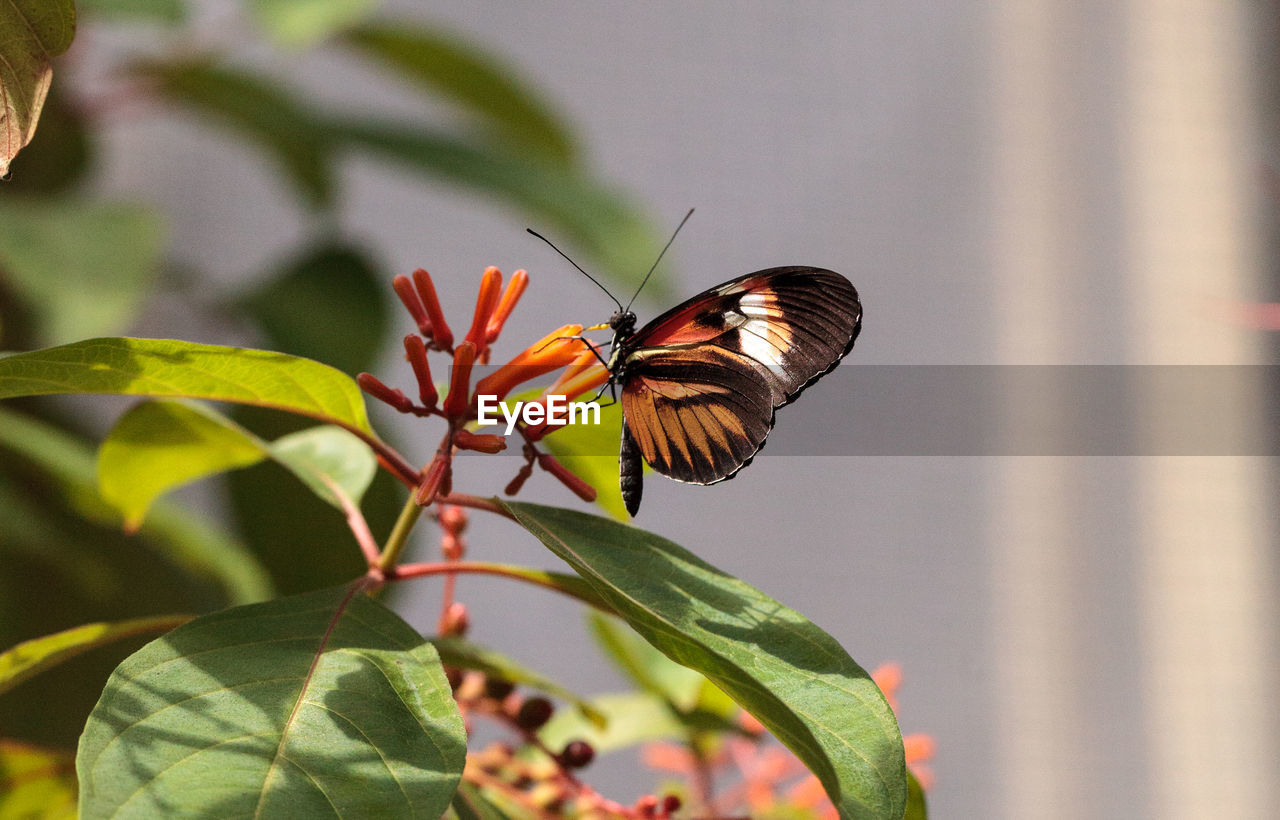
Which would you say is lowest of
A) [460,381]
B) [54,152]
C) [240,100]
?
[460,381]

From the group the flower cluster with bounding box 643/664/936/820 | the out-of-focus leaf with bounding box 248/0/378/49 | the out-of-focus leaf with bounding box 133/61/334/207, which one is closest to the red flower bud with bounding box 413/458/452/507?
the flower cluster with bounding box 643/664/936/820

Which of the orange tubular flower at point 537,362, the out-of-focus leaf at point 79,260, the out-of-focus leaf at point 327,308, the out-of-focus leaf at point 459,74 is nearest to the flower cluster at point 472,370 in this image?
the orange tubular flower at point 537,362

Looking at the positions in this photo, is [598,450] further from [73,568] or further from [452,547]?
[73,568]

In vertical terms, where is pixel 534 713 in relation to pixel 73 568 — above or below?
above

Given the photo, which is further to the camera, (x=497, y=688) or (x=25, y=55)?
(x=497, y=688)

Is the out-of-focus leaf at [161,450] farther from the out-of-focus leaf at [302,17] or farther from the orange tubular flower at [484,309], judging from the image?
the out-of-focus leaf at [302,17]

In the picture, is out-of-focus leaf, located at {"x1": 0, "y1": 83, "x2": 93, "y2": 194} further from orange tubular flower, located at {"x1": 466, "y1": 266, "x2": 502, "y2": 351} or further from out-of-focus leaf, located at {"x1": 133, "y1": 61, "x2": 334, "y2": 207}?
orange tubular flower, located at {"x1": 466, "y1": 266, "x2": 502, "y2": 351}

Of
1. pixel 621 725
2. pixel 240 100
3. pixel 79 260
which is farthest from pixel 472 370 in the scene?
pixel 240 100
